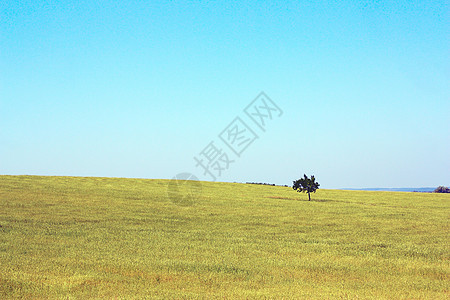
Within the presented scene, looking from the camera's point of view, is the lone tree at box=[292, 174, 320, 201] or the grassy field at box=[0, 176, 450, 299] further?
the lone tree at box=[292, 174, 320, 201]

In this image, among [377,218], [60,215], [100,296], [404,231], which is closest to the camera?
[100,296]

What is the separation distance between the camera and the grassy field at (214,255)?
9464 millimetres

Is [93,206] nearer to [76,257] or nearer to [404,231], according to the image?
[76,257]

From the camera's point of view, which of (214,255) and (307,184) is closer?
(214,255)

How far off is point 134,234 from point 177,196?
21995mm

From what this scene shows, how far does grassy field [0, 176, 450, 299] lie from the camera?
31.1 feet

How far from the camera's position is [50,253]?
13.1m

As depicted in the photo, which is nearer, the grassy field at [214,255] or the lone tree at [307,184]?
the grassy field at [214,255]

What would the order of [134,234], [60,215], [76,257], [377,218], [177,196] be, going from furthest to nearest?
[177,196] < [377,218] < [60,215] < [134,234] < [76,257]

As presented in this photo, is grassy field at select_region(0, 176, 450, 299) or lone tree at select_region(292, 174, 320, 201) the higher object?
lone tree at select_region(292, 174, 320, 201)

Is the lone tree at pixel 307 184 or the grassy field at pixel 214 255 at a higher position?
the lone tree at pixel 307 184

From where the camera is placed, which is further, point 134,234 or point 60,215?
point 60,215

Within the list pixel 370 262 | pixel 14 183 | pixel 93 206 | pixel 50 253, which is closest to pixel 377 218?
pixel 370 262

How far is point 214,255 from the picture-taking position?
13398mm
